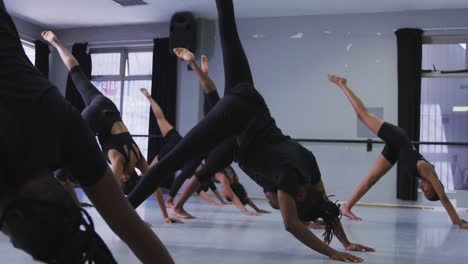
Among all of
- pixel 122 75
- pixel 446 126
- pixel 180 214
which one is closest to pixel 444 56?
pixel 446 126

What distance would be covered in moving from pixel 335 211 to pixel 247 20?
17.6ft

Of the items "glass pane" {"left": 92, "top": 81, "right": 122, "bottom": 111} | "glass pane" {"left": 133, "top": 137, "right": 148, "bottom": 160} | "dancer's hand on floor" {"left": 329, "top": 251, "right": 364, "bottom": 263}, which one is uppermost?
"glass pane" {"left": 92, "top": 81, "right": 122, "bottom": 111}

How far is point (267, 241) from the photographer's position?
2.78m

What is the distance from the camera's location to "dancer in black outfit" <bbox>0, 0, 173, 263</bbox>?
2.98ft

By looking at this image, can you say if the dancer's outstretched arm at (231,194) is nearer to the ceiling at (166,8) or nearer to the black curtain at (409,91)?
the black curtain at (409,91)

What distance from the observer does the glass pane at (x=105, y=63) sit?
8.15 meters

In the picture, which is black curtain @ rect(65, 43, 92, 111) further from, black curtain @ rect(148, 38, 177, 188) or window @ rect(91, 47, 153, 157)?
black curtain @ rect(148, 38, 177, 188)

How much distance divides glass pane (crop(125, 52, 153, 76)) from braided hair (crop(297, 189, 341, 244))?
237 inches

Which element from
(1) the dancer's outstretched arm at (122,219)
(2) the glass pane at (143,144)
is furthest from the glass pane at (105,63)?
(1) the dancer's outstretched arm at (122,219)

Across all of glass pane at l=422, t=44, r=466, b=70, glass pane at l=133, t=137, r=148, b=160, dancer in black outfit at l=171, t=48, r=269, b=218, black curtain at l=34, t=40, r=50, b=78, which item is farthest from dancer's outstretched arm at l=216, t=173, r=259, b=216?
black curtain at l=34, t=40, r=50, b=78

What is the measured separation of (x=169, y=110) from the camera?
7.34m

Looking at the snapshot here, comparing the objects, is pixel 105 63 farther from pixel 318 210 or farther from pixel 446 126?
pixel 318 210

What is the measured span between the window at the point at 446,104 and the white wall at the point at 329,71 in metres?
0.34

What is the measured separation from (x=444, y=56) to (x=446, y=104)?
69cm
